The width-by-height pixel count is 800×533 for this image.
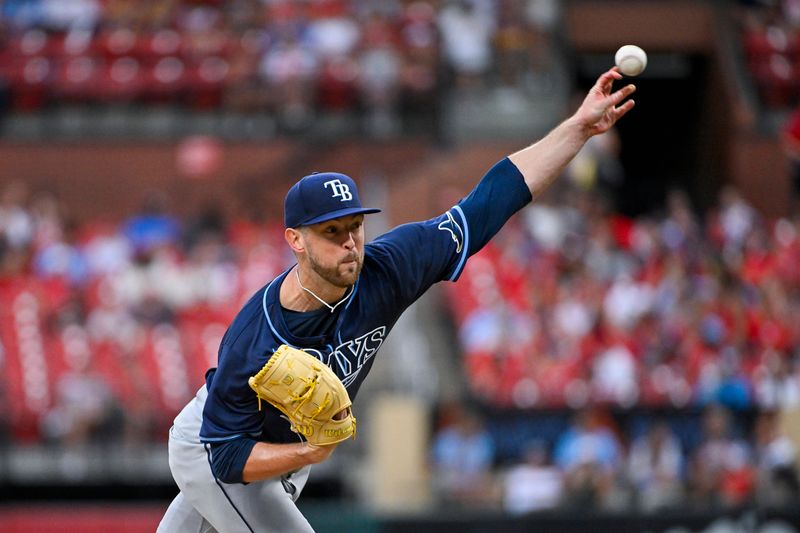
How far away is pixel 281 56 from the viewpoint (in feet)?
59.6

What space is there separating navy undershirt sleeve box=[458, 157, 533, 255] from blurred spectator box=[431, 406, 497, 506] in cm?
670

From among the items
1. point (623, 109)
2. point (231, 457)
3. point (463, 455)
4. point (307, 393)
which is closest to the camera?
point (307, 393)

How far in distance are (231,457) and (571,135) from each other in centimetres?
184

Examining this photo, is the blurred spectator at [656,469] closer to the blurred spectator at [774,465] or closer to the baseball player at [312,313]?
the blurred spectator at [774,465]

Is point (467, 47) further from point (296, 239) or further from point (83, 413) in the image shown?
point (296, 239)

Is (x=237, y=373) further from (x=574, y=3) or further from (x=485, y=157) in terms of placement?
(x=574, y=3)

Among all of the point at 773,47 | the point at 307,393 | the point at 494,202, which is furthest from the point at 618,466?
the point at 773,47

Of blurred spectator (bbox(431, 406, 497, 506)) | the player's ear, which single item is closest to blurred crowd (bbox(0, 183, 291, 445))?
blurred spectator (bbox(431, 406, 497, 506))

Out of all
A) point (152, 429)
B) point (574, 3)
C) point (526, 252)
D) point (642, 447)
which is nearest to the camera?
point (642, 447)

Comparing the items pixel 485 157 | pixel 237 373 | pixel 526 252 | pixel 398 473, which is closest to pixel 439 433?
pixel 398 473

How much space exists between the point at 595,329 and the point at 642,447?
1621 mm

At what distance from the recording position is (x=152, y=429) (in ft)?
43.8

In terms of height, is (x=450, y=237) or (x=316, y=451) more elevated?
(x=450, y=237)

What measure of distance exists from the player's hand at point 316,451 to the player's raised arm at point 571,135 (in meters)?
1.39
